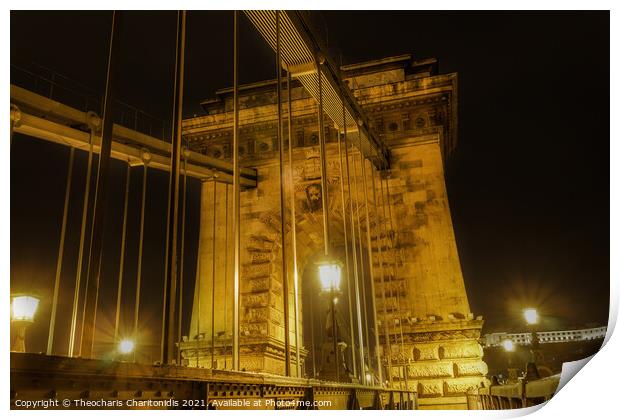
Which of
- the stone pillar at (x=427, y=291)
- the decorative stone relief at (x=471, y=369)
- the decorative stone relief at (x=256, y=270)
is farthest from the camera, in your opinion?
the decorative stone relief at (x=256, y=270)

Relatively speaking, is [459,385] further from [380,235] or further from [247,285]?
[247,285]

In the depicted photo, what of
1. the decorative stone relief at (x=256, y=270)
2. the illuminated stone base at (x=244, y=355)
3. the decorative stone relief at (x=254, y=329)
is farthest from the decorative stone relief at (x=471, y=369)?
the decorative stone relief at (x=256, y=270)

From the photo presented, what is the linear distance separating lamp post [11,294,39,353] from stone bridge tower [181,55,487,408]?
4.73 m

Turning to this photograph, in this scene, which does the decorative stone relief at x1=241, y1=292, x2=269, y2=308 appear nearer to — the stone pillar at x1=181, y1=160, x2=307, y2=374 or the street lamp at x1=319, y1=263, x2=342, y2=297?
the stone pillar at x1=181, y1=160, x2=307, y2=374

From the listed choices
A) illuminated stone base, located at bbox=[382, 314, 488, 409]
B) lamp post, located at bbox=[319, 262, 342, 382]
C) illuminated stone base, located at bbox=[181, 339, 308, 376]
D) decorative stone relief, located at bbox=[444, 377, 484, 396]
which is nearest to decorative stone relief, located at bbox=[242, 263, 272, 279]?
illuminated stone base, located at bbox=[181, 339, 308, 376]

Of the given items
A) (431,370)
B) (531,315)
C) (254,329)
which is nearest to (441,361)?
(431,370)

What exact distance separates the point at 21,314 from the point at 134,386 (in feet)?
15.4

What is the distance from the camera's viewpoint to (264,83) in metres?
13.2

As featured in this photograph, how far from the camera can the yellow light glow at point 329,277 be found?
6055mm

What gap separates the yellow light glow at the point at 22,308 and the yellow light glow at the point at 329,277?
11.6 feet

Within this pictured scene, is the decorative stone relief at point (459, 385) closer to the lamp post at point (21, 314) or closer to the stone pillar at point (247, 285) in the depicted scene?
the stone pillar at point (247, 285)

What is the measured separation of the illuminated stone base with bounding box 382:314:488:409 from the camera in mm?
9375

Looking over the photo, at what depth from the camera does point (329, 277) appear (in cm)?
606

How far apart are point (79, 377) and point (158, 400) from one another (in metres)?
0.42
